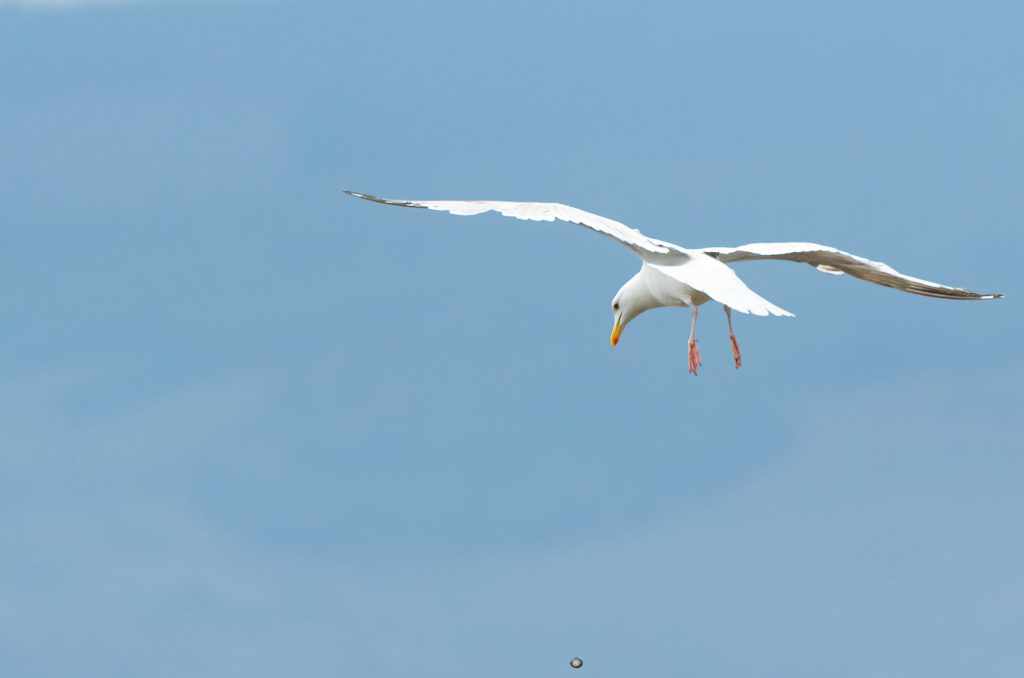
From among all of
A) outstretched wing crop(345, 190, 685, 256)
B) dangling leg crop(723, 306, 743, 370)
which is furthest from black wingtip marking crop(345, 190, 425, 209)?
dangling leg crop(723, 306, 743, 370)

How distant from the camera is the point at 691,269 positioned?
25859 mm

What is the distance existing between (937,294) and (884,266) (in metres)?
1.09

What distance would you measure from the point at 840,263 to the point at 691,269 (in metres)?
4.19

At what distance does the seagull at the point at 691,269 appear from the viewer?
2461 centimetres

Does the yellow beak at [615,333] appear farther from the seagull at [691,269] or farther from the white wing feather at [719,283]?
the white wing feather at [719,283]

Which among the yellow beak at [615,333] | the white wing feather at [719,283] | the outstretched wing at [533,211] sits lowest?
the yellow beak at [615,333]

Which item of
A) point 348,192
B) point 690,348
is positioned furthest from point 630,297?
point 348,192

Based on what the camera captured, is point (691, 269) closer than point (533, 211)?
No

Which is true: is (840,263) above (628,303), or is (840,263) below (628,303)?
above

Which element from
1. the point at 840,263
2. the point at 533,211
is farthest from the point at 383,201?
the point at 840,263

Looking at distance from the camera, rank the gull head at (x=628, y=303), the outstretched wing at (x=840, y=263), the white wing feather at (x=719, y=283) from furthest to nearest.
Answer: the gull head at (x=628, y=303) → the outstretched wing at (x=840, y=263) → the white wing feather at (x=719, y=283)

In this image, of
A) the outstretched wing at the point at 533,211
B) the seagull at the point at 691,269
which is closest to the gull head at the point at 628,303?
the seagull at the point at 691,269

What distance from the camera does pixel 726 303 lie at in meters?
24.1

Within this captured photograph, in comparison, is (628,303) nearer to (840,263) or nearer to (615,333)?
(615,333)
